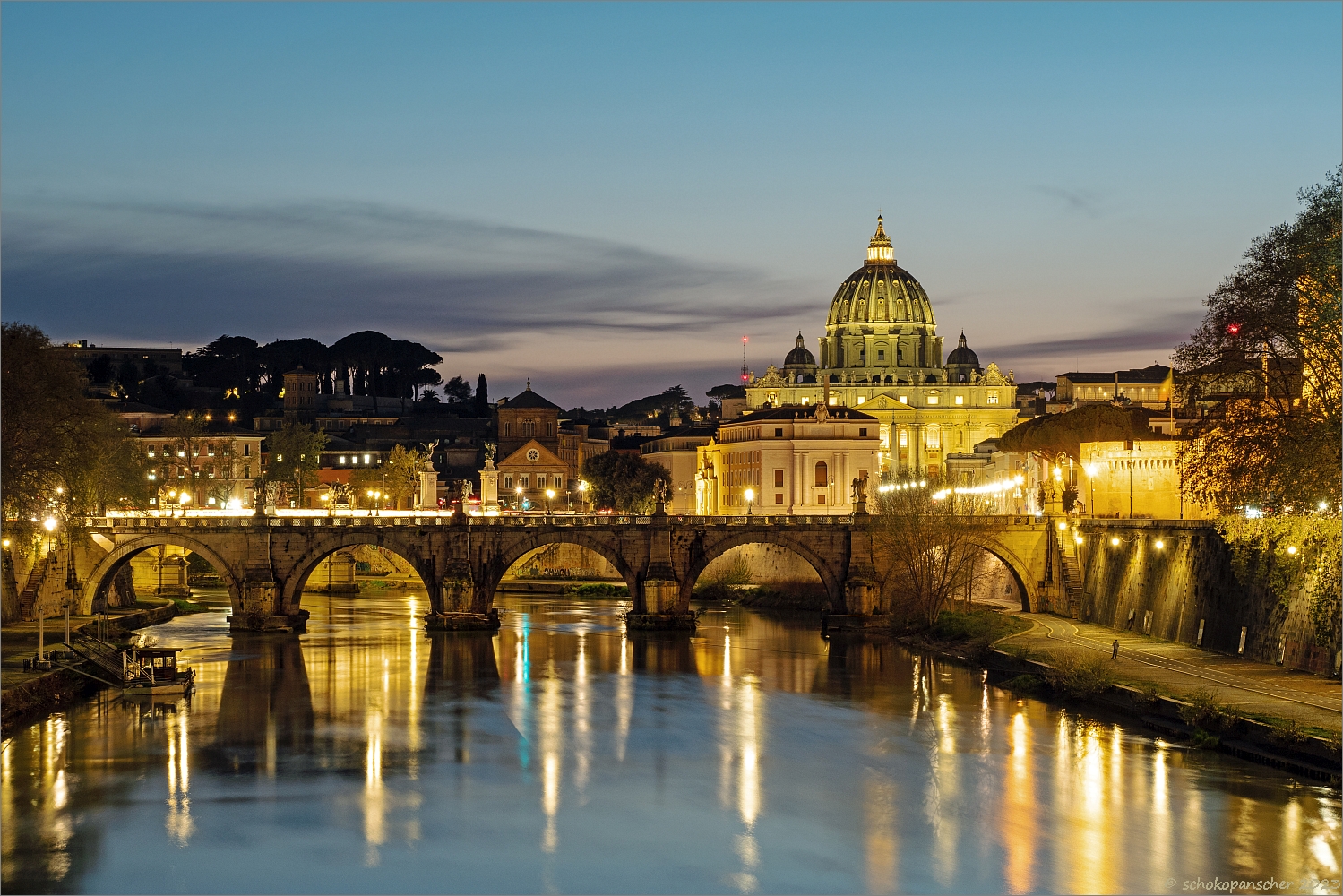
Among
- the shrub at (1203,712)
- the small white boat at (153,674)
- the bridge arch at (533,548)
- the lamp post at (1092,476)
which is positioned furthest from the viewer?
the lamp post at (1092,476)

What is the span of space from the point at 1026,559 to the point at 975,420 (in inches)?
4158

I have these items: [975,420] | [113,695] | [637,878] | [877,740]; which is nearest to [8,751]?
[113,695]

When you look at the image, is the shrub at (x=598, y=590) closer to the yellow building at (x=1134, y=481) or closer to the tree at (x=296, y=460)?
the yellow building at (x=1134, y=481)

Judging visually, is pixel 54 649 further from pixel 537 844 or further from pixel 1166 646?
pixel 1166 646

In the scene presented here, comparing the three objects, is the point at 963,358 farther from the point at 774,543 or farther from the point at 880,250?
the point at 774,543

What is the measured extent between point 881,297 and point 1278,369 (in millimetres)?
142205

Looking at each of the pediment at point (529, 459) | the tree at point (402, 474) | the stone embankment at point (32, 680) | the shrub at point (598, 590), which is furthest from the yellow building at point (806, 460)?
the stone embankment at point (32, 680)

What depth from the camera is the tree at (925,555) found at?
2500 inches

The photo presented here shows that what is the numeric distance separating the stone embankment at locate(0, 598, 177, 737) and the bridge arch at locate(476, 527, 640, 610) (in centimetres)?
1368

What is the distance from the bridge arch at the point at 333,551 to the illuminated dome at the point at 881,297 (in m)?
119

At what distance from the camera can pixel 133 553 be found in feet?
213

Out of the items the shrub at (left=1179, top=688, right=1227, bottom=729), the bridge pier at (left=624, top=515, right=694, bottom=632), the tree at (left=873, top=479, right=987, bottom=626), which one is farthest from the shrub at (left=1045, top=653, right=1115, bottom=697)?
the bridge pier at (left=624, top=515, right=694, bottom=632)

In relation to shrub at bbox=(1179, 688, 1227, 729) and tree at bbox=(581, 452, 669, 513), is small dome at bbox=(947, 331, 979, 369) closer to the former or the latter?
tree at bbox=(581, 452, 669, 513)

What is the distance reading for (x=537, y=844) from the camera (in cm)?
3134
